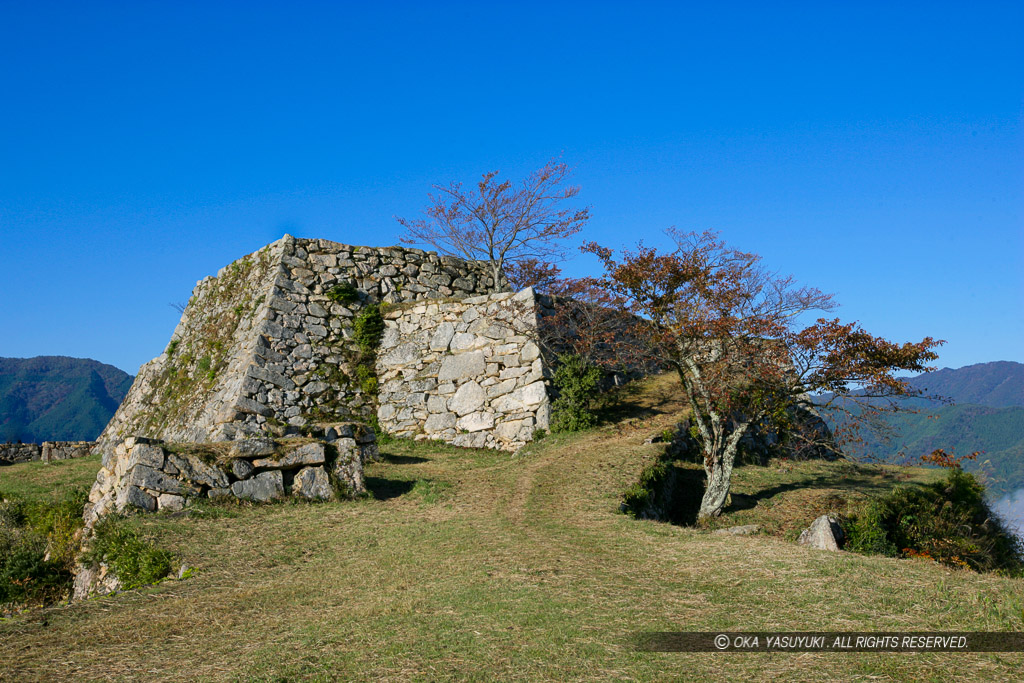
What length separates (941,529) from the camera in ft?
39.4

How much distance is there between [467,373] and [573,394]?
10.7 ft

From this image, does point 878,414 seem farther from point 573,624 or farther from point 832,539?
point 573,624

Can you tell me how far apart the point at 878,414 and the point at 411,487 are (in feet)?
27.3

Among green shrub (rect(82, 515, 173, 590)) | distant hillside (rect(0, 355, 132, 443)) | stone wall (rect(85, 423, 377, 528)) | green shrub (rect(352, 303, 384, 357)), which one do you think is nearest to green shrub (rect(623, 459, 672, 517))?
stone wall (rect(85, 423, 377, 528))

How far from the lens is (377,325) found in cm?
2075

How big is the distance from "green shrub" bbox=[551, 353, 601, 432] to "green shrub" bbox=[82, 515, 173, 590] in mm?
9916

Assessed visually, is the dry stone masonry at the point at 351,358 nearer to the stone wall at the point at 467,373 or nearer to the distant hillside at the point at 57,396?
the stone wall at the point at 467,373

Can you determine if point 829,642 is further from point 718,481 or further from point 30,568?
point 30,568

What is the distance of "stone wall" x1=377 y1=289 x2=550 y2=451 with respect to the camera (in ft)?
58.4

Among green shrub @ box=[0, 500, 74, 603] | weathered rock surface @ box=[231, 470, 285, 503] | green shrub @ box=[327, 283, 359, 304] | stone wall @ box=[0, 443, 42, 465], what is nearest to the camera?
green shrub @ box=[0, 500, 74, 603]

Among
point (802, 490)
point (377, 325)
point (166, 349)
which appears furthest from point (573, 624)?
point (166, 349)

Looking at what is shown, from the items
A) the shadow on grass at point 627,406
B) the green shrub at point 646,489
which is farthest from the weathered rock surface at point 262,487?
the shadow on grass at point 627,406

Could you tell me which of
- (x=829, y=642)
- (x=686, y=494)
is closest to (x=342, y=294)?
(x=686, y=494)

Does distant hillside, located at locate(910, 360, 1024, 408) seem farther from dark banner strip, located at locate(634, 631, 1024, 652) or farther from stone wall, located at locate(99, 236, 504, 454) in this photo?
dark banner strip, located at locate(634, 631, 1024, 652)
